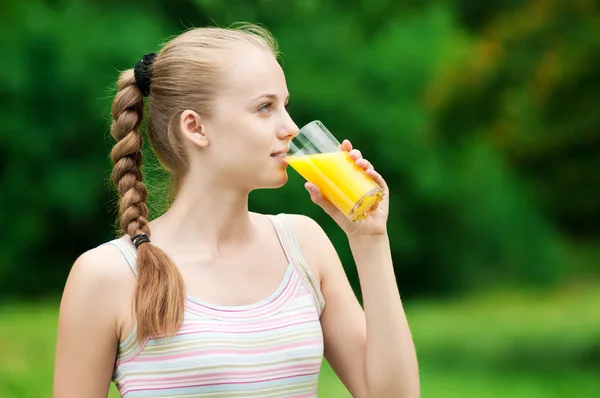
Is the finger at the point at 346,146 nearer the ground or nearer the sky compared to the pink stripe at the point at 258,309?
Answer: nearer the sky

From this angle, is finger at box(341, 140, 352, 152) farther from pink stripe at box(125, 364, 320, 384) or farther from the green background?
the green background

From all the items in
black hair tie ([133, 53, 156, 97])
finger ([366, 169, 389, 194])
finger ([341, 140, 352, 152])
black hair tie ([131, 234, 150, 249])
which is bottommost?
black hair tie ([131, 234, 150, 249])

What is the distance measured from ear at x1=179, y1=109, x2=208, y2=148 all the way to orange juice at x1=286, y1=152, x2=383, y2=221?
0.78ft

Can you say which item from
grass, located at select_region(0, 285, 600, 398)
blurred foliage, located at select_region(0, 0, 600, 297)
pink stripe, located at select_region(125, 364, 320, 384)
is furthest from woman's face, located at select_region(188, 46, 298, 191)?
blurred foliage, located at select_region(0, 0, 600, 297)

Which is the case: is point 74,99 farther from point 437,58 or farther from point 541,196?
point 541,196

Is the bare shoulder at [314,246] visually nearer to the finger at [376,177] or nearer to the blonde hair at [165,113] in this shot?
the finger at [376,177]

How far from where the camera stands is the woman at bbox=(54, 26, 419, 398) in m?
2.42

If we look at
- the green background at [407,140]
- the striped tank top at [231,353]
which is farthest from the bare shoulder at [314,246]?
the green background at [407,140]

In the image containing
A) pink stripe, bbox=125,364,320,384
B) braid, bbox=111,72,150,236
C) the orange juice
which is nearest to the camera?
pink stripe, bbox=125,364,320,384

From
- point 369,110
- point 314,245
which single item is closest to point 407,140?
point 369,110

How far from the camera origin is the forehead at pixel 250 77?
2564 millimetres

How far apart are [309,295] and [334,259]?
18cm

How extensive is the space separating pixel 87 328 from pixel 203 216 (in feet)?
1.43

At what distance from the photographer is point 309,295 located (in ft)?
8.57
